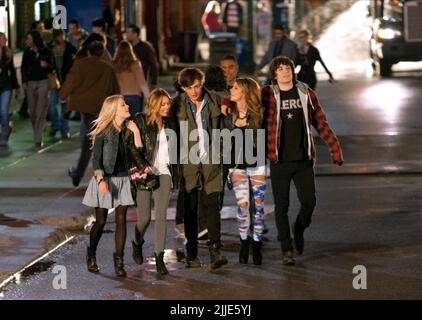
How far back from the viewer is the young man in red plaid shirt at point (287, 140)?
38.2 feet

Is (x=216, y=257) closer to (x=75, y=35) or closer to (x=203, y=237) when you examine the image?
(x=203, y=237)

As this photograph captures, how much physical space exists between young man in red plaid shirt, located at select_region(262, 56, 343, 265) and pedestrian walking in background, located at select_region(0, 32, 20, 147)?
29.8ft

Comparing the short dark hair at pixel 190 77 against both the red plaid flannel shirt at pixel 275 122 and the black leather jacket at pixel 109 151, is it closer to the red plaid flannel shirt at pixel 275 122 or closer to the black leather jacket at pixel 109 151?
the red plaid flannel shirt at pixel 275 122

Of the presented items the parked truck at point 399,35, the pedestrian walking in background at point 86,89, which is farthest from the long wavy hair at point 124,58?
the parked truck at point 399,35

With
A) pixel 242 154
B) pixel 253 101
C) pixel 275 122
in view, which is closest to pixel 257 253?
pixel 242 154

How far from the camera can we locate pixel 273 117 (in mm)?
11672

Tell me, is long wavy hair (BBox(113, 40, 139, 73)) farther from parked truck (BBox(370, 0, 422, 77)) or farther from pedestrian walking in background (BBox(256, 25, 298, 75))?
parked truck (BBox(370, 0, 422, 77))

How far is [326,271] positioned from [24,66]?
1014 cm

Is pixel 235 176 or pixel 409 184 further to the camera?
pixel 409 184

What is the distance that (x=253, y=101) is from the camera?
11.7m

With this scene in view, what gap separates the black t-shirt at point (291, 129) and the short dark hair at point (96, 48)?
5089 mm
